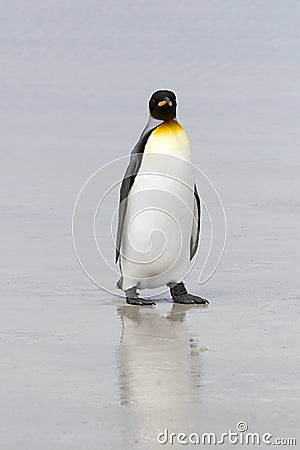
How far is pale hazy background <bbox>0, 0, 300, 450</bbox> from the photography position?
462 cm

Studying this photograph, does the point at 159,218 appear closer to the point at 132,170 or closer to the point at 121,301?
the point at 132,170

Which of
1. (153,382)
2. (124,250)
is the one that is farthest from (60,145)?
(153,382)

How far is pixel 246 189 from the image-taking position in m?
11.2

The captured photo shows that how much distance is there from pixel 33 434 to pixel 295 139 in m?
11.1

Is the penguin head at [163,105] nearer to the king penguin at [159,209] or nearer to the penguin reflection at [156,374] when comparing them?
the king penguin at [159,209]

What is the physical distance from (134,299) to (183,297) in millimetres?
245


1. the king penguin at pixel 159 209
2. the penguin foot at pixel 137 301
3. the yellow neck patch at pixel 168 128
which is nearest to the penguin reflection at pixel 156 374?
the penguin foot at pixel 137 301

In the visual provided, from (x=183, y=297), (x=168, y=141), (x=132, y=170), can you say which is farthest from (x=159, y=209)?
(x=183, y=297)

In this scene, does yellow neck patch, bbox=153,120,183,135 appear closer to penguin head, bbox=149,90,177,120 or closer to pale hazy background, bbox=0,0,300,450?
penguin head, bbox=149,90,177,120

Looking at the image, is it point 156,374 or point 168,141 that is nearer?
point 156,374

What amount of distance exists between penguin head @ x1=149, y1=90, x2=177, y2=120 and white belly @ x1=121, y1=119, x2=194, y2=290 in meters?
0.12

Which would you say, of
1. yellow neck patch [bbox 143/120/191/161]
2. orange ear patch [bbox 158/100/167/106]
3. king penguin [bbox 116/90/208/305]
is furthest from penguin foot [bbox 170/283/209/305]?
orange ear patch [bbox 158/100/167/106]

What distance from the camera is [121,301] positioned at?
272 inches

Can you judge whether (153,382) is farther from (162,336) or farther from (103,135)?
(103,135)
